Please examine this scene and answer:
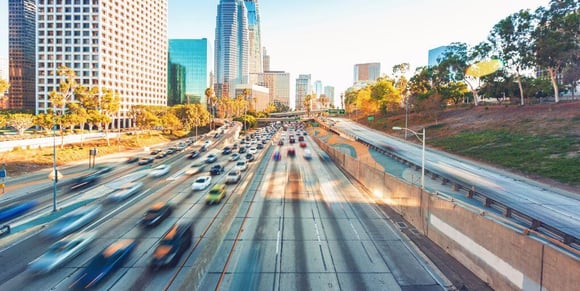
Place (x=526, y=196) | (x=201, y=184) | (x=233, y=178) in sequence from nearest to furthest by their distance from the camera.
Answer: (x=526, y=196), (x=201, y=184), (x=233, y=178)

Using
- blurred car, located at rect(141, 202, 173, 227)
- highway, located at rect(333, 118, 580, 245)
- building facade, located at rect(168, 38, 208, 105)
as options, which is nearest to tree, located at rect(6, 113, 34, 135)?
blurred car, located at rect(141, 202, 173, 227)

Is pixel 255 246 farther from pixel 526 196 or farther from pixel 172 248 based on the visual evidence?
pixel 526 196

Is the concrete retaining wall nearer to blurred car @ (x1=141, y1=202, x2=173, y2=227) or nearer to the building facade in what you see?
blurred car @ (x1=141, y1=202, x2=173, y2=227)

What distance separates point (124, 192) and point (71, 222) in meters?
8.91

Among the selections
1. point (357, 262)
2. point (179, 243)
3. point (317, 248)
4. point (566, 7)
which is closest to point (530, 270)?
point (357, 262)

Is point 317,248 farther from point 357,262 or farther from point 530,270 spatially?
point 530,270

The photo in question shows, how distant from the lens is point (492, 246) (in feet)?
50.7

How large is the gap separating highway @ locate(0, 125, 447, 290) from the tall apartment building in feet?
574

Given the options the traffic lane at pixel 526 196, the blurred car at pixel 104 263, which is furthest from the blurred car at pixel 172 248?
the traffic lane at pixel 526 196

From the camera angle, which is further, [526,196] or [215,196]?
[526,196]

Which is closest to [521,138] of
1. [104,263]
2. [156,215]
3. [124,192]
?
[156,215]

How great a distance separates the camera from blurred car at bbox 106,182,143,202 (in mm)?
29969

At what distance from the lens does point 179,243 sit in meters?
18.6

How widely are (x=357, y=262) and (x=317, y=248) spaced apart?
285 cm
